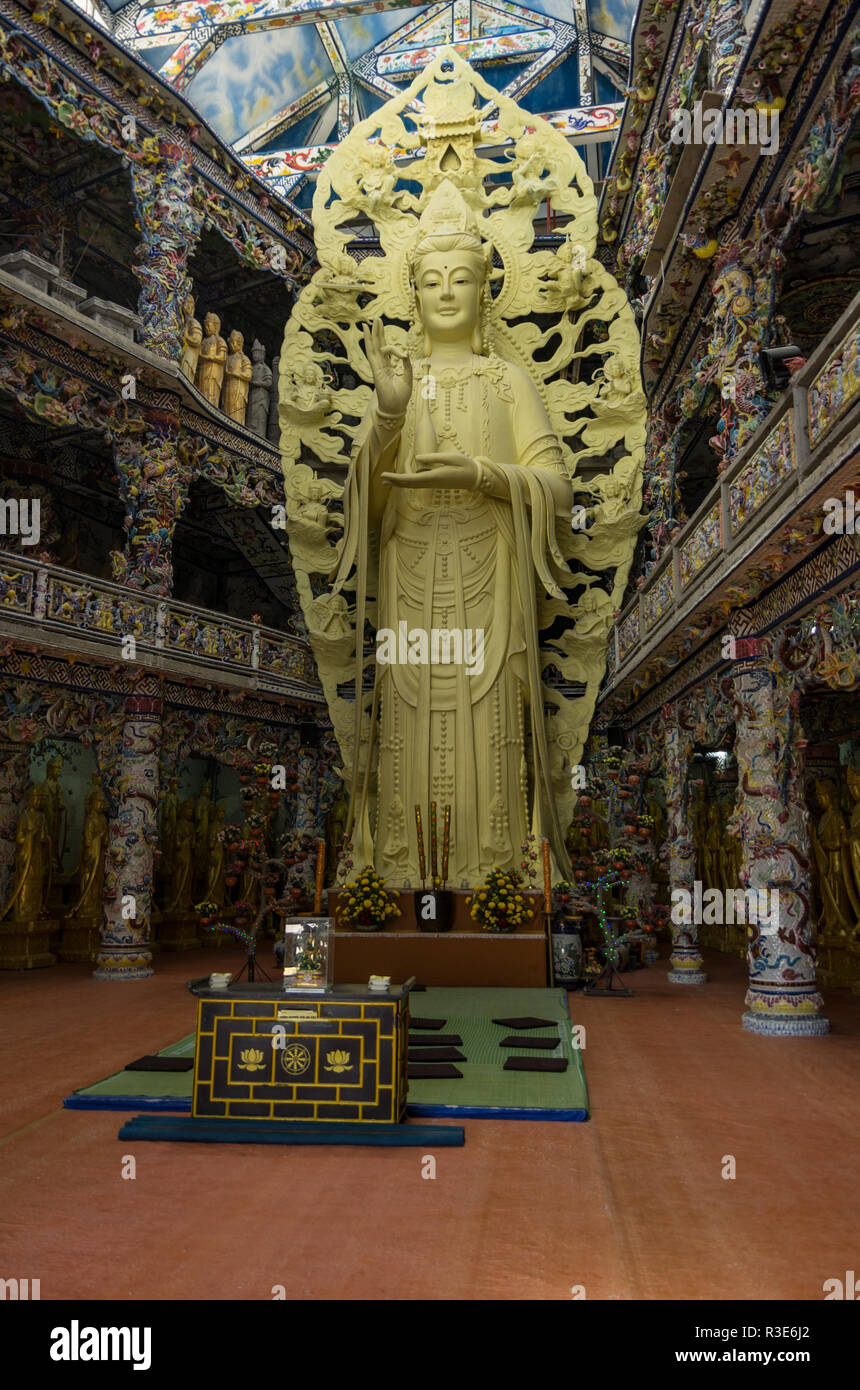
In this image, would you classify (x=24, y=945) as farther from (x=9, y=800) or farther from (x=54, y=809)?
(x=54, y=809)

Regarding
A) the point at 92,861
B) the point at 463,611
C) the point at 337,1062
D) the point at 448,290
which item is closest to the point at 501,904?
the point at 463,611

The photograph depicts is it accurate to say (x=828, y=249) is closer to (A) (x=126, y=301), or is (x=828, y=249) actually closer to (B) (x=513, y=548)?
(B) (x=513, y=548)

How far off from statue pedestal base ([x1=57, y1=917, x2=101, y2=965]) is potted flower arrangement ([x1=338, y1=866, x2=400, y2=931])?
4.23 metres

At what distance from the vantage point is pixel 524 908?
8.94 meters

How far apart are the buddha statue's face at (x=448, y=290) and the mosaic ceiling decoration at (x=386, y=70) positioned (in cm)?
656

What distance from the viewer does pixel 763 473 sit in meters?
6.39

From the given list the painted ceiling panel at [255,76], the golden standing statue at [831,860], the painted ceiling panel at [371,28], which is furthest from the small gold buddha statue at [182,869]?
the painted ceiling panel at [371,28]

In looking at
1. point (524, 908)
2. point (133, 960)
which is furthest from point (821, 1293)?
point (133, 960)

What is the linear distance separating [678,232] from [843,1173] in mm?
7128

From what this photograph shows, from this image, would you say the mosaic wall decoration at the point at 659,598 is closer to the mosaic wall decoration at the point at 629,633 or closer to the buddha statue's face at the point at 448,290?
the mosaic wall decoration at the point at 629,633

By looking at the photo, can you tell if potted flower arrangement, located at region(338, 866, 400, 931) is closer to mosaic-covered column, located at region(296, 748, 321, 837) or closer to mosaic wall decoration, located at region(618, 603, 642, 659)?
mosaic wall decoration, located at region(618, 603, 642, 659)

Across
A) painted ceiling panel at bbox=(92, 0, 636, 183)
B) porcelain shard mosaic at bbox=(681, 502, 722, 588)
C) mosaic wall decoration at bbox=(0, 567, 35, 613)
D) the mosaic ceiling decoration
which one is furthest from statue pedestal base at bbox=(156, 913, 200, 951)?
painted ceiling panel at bbox=(92, 0, 636, 183)

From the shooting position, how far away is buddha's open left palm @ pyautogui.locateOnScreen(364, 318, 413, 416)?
8.99 metres

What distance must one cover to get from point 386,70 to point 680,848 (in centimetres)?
1427
